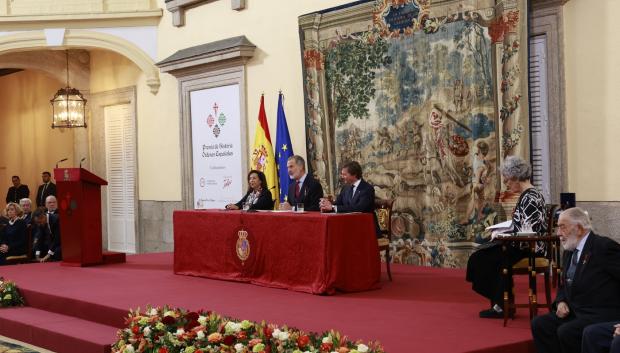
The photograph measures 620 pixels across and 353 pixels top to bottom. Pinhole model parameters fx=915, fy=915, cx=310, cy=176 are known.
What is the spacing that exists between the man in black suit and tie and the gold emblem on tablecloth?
889 mm

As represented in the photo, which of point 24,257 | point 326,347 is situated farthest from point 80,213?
point 326,347

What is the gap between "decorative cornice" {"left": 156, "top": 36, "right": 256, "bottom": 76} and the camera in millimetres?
12773

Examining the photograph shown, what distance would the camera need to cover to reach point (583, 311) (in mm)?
5074

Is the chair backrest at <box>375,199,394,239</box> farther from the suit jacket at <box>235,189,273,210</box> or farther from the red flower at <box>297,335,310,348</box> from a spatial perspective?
the red flower at <box>297,335,310,348</box>

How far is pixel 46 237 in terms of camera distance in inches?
455

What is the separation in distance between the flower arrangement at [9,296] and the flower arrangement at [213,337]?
292 cm

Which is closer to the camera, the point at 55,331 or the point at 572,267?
the point at 572,267

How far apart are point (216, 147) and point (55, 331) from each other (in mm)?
6403

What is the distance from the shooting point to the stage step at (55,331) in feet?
23.1

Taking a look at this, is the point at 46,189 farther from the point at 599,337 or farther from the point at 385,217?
the point at 599,337

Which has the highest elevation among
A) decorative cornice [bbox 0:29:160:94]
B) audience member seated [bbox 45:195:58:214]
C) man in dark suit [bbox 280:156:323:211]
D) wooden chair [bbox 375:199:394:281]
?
decorative cornice [bbox 0:29:160:94]

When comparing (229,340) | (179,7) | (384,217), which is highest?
(179,7)

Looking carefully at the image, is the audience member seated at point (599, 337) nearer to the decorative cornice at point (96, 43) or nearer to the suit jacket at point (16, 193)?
the decorative cornice at point (96, 43)

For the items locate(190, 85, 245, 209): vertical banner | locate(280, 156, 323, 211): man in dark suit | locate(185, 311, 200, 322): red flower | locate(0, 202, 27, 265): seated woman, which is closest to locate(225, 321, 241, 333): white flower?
locate(185, 311, 200, 322): red flower
